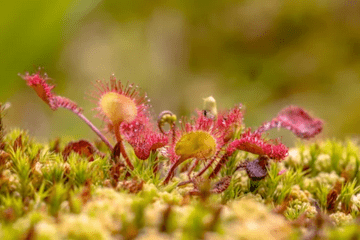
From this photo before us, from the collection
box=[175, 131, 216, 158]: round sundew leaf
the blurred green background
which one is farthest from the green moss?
the blurred green background

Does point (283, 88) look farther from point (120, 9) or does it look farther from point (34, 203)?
point (34, 203)

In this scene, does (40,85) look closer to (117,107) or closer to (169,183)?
(117,107)

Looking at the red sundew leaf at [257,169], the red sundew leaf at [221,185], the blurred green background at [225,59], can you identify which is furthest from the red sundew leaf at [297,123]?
the blurred green background at [225,59]

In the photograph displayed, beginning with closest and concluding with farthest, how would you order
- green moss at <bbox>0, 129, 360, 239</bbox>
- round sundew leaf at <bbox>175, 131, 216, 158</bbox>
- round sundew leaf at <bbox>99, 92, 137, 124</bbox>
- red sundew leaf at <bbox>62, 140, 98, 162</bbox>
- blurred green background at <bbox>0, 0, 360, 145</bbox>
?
green moss at <bbox>0, 129, 360, 239</bbox> < round sundew leaf at <bbox>175, 131, 216, 158</bbox> < round sundew leaf at <bbox>99, 92, 137, 124</bbox> < red sundew leaf at <bbox>62, 140, 98, 162</bbox> < blurred green background at <bbox>0, 0, 360, 145</bbox>

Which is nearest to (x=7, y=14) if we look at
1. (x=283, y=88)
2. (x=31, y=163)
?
(x=31, y=163)

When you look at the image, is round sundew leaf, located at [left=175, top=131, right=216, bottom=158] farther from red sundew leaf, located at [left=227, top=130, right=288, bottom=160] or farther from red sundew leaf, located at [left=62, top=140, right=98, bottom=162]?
red sundew leaf, located at [left=62, top=140, right=98, bottom=162]

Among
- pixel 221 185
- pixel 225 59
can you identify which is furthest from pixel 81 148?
pixel 225 59
